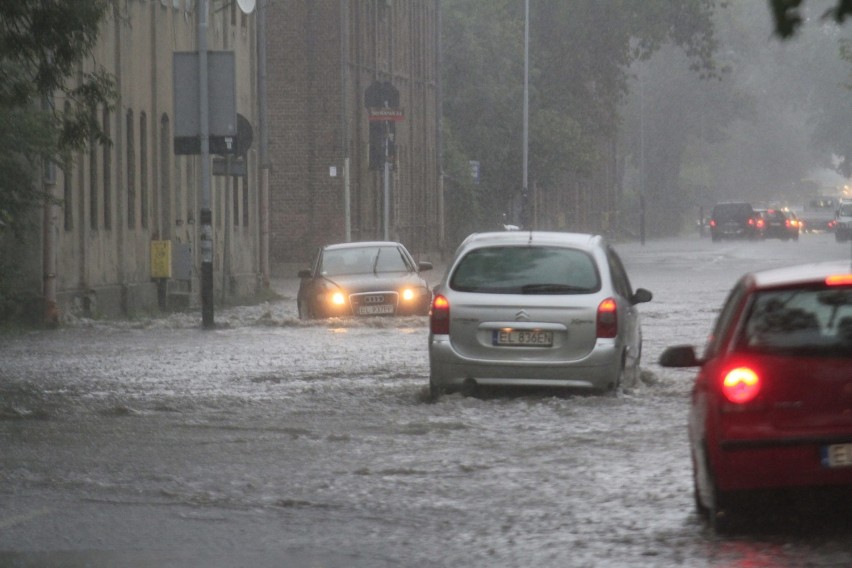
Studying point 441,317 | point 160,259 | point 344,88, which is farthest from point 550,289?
point 344,88

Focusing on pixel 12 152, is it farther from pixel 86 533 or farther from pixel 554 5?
pixel 554 5

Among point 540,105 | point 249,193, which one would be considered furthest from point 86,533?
point 540,105

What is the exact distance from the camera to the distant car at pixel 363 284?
28.1m

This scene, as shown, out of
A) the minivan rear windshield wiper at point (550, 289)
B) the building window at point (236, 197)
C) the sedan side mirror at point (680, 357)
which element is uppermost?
the building window at point (236, 197)

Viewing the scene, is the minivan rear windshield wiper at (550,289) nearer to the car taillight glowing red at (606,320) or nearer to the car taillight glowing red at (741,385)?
the car taillight glowing red at (606,320)

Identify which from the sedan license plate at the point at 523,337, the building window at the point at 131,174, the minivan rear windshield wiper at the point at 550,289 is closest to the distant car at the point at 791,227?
the building window at the point at 131,174

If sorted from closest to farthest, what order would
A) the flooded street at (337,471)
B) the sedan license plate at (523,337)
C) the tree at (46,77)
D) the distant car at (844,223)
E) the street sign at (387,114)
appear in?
the flooded street at (337,471), the sedan license plate at (523,337), the tree at (46,77), the street sign at (387,114), the distant car at (844,223)

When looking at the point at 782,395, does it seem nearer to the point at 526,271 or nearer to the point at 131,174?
the point at 526,271

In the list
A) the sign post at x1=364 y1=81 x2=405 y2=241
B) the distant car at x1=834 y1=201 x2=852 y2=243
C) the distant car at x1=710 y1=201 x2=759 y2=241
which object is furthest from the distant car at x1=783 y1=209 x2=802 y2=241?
the sign post at x1=364 y1=81 x2=405 y2=241

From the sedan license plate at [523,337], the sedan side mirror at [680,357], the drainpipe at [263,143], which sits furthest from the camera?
the drainpipe at [263,143]

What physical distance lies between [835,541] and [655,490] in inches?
80.0

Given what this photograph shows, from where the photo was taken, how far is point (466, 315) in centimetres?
1617

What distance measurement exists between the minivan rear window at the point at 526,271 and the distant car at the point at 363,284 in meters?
11.4

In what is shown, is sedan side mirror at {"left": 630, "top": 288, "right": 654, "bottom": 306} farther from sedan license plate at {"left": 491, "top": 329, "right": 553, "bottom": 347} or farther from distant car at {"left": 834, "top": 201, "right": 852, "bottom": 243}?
distant car at {"left": 834, "top": 201, "right": 852, "bottom": 243}
